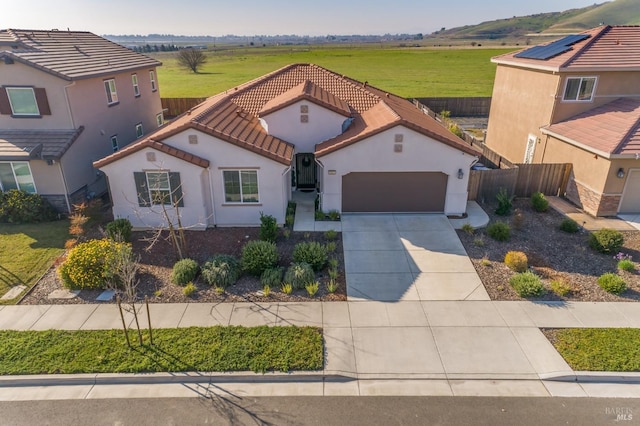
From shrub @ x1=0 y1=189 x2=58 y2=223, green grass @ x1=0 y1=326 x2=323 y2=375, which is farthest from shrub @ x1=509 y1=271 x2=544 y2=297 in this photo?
shrub @ x1=0 y1=189 x2=58 y2=223

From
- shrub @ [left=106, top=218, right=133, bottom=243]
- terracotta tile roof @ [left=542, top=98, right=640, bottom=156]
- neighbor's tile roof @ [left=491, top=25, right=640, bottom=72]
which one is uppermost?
neighbor's tile roof @ [left=491, top=25, right=640, bottom=72]

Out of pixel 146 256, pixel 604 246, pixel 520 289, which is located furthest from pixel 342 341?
pixel 604 246

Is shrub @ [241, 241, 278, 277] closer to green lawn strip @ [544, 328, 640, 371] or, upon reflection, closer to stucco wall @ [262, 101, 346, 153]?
stucco wall @ [262, 101, 346, 153]

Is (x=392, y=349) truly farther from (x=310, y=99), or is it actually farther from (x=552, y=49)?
(x=552, y=49)

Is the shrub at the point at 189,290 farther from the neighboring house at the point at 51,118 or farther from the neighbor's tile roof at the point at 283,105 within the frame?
the neighboring house at the point at 51,118

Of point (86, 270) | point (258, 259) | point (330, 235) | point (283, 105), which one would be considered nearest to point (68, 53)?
point (283, 105)

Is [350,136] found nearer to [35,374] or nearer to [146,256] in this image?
[146,256]

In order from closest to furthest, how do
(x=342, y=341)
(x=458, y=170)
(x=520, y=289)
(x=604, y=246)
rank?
(x=342, y=341)
(x=520, y=289)
(x=604, y=246)
(x=458, y=170)
